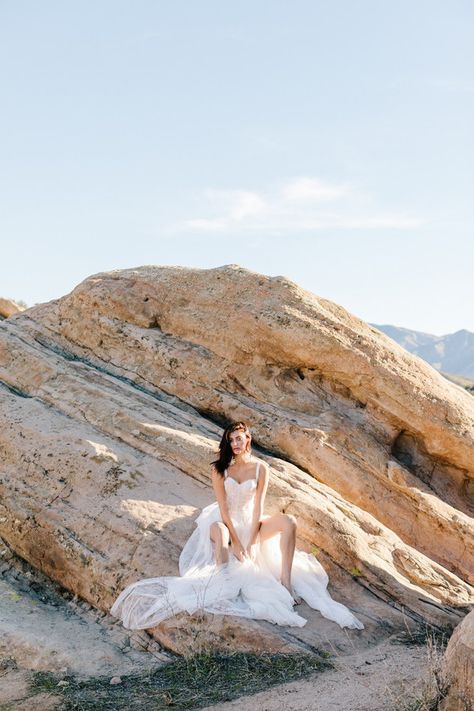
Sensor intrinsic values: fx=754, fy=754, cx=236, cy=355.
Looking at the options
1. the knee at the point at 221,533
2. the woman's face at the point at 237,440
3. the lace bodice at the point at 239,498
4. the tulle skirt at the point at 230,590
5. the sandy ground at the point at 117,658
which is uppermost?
the woman's face at the point at 237,440

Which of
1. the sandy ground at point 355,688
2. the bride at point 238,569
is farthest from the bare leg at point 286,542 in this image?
the sandy ground at point 355,688

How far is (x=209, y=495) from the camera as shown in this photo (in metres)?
9.72

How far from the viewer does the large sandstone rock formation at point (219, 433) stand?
9.11 m

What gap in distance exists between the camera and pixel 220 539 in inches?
334

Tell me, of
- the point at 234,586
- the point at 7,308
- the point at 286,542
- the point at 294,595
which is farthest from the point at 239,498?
the point at 7,308

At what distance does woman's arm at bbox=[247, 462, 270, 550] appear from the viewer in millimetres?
8664

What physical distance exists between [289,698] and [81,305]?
7754 millimetres

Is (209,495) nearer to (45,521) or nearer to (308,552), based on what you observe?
Result: (308,552)

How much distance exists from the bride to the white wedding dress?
10 millimetres

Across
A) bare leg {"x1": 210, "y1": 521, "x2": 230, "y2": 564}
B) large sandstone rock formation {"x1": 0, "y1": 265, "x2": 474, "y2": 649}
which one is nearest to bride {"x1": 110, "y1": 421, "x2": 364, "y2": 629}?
bare leg {"x1": 210, "y1": 521, "x2": 230, "y2": 564}

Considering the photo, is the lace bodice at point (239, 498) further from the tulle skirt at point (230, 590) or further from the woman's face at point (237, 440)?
the woman's face at point (237, 440)

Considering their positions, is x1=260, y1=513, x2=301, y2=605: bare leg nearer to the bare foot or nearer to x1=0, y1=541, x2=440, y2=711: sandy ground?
the bare foot

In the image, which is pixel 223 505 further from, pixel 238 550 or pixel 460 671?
pixel 460 671

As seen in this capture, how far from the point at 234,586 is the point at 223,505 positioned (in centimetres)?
95
